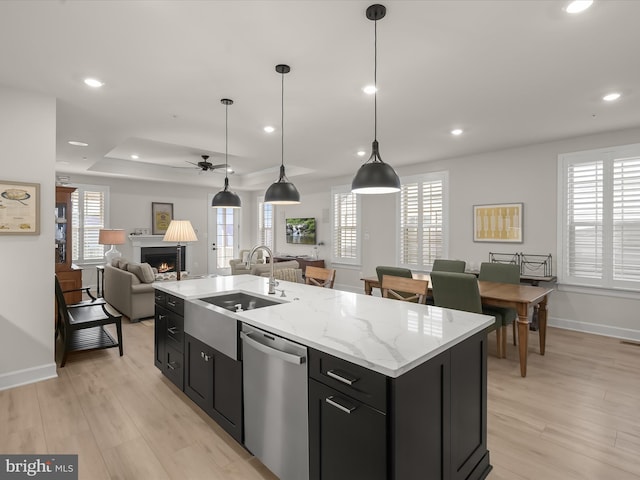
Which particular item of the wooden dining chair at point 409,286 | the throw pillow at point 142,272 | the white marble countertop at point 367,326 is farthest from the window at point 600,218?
the throw pillow at point 142,272

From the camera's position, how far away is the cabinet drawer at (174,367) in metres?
2.87

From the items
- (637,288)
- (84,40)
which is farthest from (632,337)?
(84,40)

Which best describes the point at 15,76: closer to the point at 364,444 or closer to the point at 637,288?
the point at 364,444

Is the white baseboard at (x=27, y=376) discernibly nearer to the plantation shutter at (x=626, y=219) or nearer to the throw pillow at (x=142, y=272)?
the throw pillow at (x=142, y=272)

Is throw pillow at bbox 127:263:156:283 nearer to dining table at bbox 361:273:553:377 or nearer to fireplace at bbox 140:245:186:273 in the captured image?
fireplace at bbox 140:245:186:273

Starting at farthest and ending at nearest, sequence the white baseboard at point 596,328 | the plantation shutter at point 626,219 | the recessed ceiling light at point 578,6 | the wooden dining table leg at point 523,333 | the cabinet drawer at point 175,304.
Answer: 1. the white baseboard at point 596,328
2. the plantation shutter at point 626,219
3. the wooden dining table leg at point 523,333
4. the cabinet drawer at point 175,304
5. the recessed ceiling light at point 578,6

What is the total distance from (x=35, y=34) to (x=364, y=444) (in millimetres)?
3159

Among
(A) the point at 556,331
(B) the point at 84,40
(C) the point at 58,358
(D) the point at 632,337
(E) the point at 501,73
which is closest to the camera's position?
(B) the point at 84,40

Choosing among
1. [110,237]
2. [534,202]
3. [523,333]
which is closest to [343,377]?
[523,333]

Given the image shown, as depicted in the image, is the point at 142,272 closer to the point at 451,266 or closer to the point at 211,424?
the point at 211,424

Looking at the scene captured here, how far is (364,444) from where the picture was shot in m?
1.41

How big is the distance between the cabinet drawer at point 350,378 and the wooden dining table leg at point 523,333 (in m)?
2.51

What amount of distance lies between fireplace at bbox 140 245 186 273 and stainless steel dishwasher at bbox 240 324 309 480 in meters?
7.14

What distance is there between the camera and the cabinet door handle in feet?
4.71
